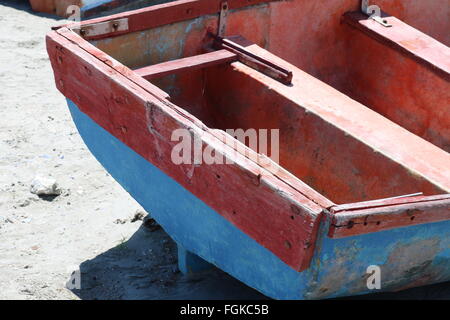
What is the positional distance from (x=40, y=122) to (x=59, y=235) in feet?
4.76

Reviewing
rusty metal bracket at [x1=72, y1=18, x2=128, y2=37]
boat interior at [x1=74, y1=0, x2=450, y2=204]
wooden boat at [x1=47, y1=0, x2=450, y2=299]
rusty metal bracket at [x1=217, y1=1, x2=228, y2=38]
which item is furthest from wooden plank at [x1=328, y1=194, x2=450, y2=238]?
rusty metal bracket at [x1=217, y1=1, x2=228, y2=38]

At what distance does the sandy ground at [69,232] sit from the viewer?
164 inches

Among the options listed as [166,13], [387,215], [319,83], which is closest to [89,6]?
[166,13]

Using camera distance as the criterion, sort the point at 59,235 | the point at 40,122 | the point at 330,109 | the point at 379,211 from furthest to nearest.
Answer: the point at 40,122 → the point at 59,235 → the point at 330,109 → the point at 379,211

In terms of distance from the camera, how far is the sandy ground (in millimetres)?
4168

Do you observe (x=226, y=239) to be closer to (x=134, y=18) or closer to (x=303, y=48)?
(x=134, y=18)

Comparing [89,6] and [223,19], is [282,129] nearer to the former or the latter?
[223,19]

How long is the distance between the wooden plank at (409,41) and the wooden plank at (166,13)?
0.90 meters

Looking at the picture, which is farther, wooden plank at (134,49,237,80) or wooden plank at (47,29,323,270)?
wooden plank at (134,49,237,80)

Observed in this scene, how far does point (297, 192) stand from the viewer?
3109 mm

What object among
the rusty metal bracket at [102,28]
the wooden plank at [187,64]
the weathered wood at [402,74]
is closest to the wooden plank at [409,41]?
the weathered wood at [402,74]

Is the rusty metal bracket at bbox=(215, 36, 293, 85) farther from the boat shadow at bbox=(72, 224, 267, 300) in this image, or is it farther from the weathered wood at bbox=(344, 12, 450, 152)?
the boat shadow at bbox=(72, 224, 267, 300)

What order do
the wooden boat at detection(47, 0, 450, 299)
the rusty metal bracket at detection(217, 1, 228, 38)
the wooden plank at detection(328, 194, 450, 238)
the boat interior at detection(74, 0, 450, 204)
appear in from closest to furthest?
the wooden plank at detection(328, 194, 450, 238)
the wooden boat at detection(47, 0, 450, 299)
the boat interior at detection(74, 0, 450, 204)
the rusty metal bracket at detection(217, 1, 228, 38)
